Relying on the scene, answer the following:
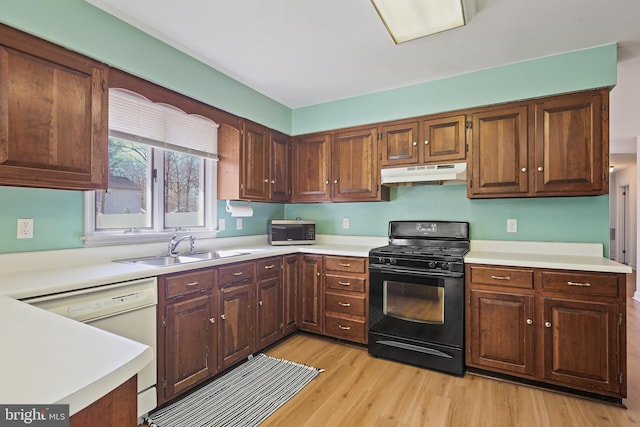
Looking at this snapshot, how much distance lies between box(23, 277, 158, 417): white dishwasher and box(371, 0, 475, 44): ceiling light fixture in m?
2.13

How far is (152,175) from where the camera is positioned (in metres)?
2.65

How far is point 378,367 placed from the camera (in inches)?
104

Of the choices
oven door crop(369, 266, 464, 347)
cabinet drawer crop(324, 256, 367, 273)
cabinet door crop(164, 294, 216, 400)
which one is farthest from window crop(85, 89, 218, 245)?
oven door crop(369, 266, 464, 347)

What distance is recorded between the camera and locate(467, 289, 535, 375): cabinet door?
2.33 metres

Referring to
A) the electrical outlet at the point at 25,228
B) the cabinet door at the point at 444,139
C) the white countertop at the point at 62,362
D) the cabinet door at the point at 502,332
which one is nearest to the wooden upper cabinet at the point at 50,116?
the electrical outlet at the point at 25,228

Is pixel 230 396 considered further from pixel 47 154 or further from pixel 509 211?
pixel 509 211

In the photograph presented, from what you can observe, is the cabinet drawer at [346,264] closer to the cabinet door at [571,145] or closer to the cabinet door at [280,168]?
the cabinet door at [280,168]

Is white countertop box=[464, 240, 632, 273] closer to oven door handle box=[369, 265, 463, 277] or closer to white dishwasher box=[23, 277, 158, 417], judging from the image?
oven door handle box=[369, 265, 463, 277]

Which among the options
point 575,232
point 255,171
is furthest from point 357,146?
point 575,232

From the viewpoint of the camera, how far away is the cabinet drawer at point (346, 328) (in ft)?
9.69

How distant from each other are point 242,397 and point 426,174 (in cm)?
230

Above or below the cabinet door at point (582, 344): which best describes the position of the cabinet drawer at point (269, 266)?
above

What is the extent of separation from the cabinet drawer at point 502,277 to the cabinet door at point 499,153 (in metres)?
0.67

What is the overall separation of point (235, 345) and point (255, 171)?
1.61 meters
